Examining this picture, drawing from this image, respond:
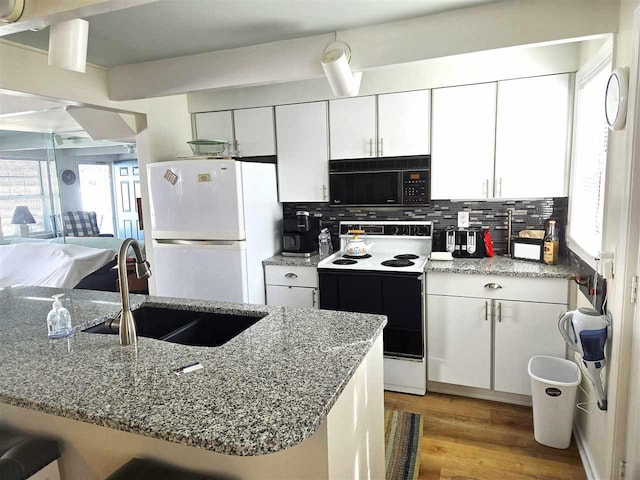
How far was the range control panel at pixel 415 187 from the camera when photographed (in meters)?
3.13

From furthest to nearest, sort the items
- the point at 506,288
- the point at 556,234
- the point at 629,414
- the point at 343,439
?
1. the point at 556,234
2. the point at 506,288
3. the point at 629,414
4. the point at 343,439

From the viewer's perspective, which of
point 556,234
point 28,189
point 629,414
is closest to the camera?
point 629,414

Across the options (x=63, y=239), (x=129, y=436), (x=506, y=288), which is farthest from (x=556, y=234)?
(x=63, y=239)

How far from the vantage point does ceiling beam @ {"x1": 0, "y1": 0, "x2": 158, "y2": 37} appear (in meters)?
1.46

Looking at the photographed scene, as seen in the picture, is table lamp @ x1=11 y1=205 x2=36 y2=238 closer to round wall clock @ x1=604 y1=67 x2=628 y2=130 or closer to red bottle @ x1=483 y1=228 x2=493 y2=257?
red bottle @ x1=483 y1=228 x2=493 y2=257

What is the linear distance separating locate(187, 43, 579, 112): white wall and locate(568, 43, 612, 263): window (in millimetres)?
224

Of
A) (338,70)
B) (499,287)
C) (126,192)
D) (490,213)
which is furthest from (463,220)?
(126,192)

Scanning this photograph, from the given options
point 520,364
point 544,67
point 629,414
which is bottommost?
point 520,364

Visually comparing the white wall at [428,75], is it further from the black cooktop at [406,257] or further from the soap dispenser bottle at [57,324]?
the soap dispenser bottle at [57,324]

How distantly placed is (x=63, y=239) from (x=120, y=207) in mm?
834

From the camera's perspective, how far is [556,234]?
297cm

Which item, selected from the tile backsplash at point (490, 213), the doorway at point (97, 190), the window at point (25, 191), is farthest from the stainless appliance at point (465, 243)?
the window at point (25, 191)

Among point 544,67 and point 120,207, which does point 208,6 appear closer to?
point 544,67

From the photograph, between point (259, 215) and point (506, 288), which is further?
point (259, 215)
